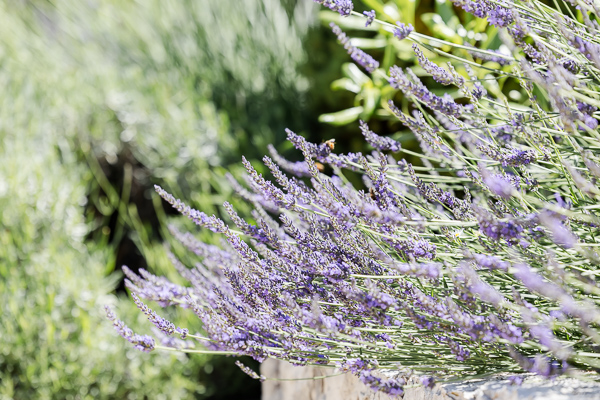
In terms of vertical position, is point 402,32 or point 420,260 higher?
point 402,32

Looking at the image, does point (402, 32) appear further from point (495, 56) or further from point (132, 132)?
point (132, 132)

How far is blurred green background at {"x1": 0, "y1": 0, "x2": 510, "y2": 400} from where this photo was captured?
2.22 m

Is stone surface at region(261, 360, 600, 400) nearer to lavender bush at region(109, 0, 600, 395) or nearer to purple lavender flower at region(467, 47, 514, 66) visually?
lavender bush at region(109, 0, 600, 395)

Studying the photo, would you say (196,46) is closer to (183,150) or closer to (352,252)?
(183,150)

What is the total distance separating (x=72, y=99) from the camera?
3424 mm

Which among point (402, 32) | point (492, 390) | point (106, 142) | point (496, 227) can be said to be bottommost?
point (106, 142)

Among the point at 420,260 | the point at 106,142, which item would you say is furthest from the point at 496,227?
the point at 106,142

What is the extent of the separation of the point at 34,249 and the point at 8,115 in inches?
34.1

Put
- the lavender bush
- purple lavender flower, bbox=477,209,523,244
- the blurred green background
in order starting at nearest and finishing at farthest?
1. purple lavender flower, bbox=477,209,523,244
2. the lavender bush
3. the blurred green background

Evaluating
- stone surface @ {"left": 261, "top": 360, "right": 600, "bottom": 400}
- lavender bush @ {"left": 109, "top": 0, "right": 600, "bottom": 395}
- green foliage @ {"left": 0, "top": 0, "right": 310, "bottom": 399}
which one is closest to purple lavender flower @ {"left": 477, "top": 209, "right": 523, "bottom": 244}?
lavender bush @ {"left": 109, "top": 0, "right": 600, "bottom": 395}

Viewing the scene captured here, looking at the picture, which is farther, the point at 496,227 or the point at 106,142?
the point at 106,142

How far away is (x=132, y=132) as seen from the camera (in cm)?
337

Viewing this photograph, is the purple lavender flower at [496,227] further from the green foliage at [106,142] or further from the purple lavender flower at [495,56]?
the green foliage at [106,142]

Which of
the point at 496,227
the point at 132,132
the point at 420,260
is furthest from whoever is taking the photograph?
the point at 132,132
